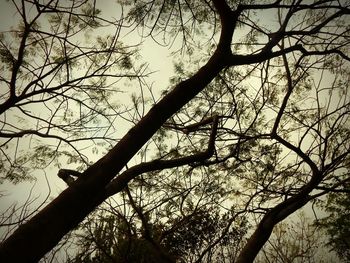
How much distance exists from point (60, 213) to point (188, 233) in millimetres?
7968

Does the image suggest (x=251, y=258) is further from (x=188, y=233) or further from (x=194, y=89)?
(x=188, y=233)

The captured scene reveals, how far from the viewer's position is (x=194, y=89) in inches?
90.8

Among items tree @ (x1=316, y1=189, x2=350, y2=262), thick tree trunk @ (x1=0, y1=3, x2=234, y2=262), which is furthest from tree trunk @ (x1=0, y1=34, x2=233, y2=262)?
tree @ (x1=316, y1=189, x2=350, y2=262)

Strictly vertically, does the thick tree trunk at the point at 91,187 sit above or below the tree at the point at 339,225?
below

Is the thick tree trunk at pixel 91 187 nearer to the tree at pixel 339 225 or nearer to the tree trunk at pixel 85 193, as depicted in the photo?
the tree trunk at pixel 85 193

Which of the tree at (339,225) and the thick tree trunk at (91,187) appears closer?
the thick tree trunk at (91,187)

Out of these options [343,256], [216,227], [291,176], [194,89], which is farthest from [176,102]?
[343,256]

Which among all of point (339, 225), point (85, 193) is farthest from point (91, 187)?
point (339, 225)

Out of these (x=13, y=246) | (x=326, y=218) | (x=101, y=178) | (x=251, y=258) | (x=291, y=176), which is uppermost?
(x=326, y=218)

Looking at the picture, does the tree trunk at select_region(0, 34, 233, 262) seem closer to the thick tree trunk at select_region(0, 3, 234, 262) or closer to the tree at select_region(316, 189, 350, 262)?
the thick tree trunk at select_region(0, 3, 234, 262)

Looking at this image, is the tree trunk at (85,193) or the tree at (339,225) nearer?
the tree trunk at (85,193)

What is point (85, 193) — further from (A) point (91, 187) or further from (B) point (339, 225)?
(B) point (339, 225)

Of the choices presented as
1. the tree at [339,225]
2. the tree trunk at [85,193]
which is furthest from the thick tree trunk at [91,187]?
the tree at [339,225]

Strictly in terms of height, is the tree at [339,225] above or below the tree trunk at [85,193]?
above
